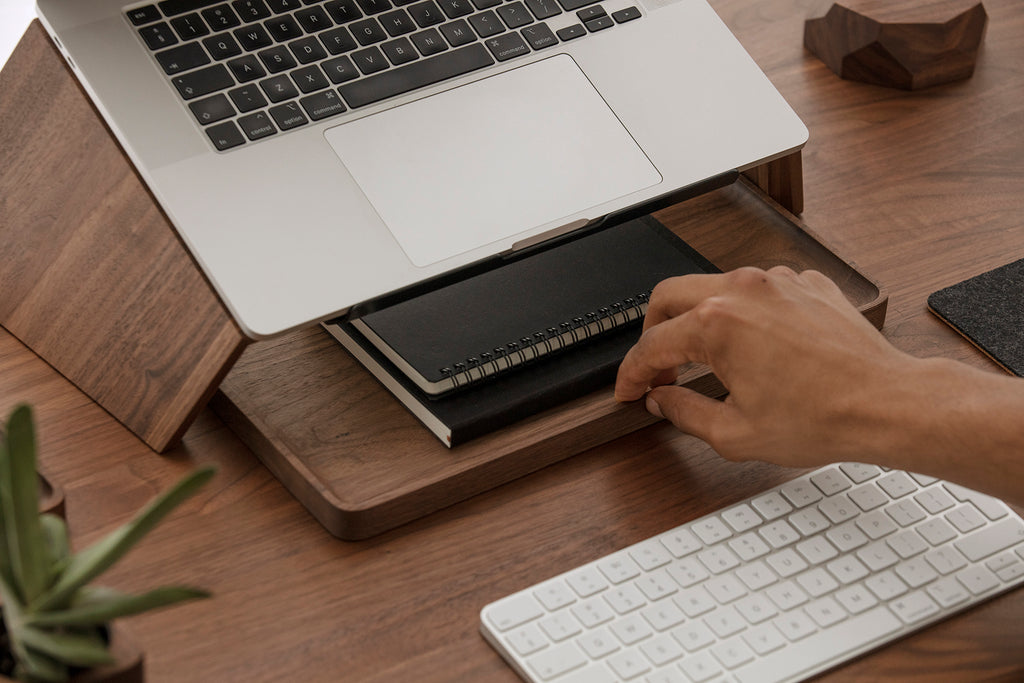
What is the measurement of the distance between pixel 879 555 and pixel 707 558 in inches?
4.2

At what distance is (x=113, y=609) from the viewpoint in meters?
0.48

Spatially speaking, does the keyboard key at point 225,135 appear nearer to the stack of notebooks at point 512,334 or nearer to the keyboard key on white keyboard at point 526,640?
the stack of notebooks at point 512,334

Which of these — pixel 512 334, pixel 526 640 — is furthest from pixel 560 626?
pixel 512 334

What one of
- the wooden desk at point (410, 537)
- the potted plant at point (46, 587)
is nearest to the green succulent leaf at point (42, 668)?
the potted plant at point (46, 587)

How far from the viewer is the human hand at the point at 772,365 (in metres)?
0.71

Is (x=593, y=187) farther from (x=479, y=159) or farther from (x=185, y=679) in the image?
(x=185, y=679)

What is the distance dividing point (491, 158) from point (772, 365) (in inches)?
9.6

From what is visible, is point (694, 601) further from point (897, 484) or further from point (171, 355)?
A: point (171, 355)

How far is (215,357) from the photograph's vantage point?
0.73 metres

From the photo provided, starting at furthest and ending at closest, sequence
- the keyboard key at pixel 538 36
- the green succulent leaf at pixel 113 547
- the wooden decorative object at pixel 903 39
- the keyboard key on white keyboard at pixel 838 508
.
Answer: the wooden decorative object at pixel 903 39
the keyboard key at pixel 538 36
the keyboard key on white keyboard at pixel 838 508
the green succulent leaf at pixel 113 547

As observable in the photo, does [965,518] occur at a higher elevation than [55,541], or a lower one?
lower

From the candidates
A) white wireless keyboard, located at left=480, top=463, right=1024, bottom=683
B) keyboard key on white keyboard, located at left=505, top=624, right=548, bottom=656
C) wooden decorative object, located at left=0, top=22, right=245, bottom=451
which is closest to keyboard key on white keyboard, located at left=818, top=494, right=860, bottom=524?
white wireless keyboard, located at left=480, top=463, right=1024, bottom=683

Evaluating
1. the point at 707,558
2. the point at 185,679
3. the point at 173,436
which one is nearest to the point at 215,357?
the point at 173,436

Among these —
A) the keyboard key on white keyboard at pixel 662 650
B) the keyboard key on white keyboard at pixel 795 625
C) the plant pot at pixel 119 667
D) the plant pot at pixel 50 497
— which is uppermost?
the plant pot at pixel 119 667
